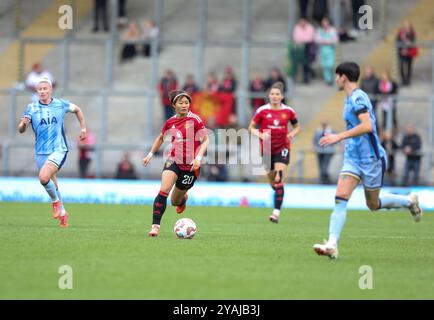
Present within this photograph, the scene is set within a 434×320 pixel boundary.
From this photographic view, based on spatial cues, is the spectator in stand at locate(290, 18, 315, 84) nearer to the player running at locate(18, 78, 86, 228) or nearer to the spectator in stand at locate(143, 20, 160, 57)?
the spectator in stand at locate(143, 20, 160, 57)

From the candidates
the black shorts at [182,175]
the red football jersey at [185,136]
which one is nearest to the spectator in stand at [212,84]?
the black shorts at [182,175]

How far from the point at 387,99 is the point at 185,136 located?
52.2ft

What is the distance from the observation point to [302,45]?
3269 cm

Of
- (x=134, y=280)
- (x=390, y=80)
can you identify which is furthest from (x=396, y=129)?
(x=134, y=280)

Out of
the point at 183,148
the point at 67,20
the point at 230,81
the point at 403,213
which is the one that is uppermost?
the point at 67,20

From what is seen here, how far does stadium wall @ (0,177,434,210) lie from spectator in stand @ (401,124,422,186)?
36.0 inches

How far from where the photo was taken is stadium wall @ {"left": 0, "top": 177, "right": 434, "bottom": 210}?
28.5 meters

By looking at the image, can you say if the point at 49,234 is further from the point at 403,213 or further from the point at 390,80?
the point at 390,80

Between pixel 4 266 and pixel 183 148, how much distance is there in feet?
16.0

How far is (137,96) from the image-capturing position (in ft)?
106

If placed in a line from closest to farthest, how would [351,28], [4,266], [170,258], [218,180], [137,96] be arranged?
[4,266] < [170,258] < [218,180] < [137,96] < [351,28]

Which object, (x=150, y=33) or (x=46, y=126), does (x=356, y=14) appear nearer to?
(x=150, y=33)

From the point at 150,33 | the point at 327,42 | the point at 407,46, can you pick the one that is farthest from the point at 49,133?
the point at 150,33

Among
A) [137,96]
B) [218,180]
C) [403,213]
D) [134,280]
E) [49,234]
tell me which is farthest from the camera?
[137,96]
